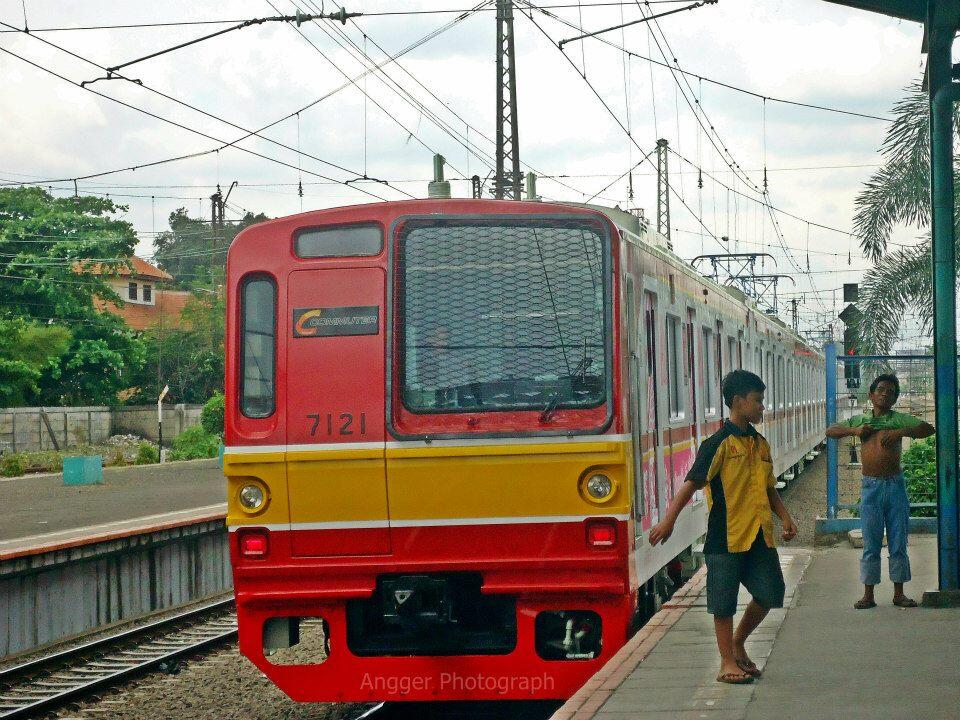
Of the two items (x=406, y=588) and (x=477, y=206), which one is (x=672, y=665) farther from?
(x=477, y=206)

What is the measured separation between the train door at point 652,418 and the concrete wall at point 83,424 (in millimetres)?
43023

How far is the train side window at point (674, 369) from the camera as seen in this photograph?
984cm

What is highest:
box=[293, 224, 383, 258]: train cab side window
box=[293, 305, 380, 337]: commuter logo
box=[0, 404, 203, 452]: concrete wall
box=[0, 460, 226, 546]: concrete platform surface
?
box=[293, 224, 383, 258]: train cab side window

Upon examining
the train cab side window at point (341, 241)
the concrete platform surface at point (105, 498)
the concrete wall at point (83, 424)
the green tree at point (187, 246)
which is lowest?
the concrete platform surface at point (105, 498)

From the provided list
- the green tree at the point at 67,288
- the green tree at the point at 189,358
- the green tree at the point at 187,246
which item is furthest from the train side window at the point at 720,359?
the green tree at the point at 187,246

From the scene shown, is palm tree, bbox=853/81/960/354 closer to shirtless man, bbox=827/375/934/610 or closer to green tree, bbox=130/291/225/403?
shirtless man, bbox=827/375/934/610

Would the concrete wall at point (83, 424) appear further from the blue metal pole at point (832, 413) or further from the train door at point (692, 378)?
the train door at point (692, 378)

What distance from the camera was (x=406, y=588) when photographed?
24.4 feet

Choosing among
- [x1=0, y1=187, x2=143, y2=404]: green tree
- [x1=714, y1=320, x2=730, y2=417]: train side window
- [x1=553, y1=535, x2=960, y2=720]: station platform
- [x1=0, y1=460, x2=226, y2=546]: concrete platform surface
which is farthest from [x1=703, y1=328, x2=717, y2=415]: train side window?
[x1=0, y1=187, x2=143, y2=404]: green tree

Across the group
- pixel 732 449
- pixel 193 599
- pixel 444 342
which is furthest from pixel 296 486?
pixel 193 599

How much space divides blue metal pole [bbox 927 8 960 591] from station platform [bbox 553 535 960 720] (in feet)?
2.69

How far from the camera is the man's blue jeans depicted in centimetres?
930

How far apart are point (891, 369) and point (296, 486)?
8.27 meters

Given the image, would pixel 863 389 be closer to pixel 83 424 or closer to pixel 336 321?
pixel 336 321
